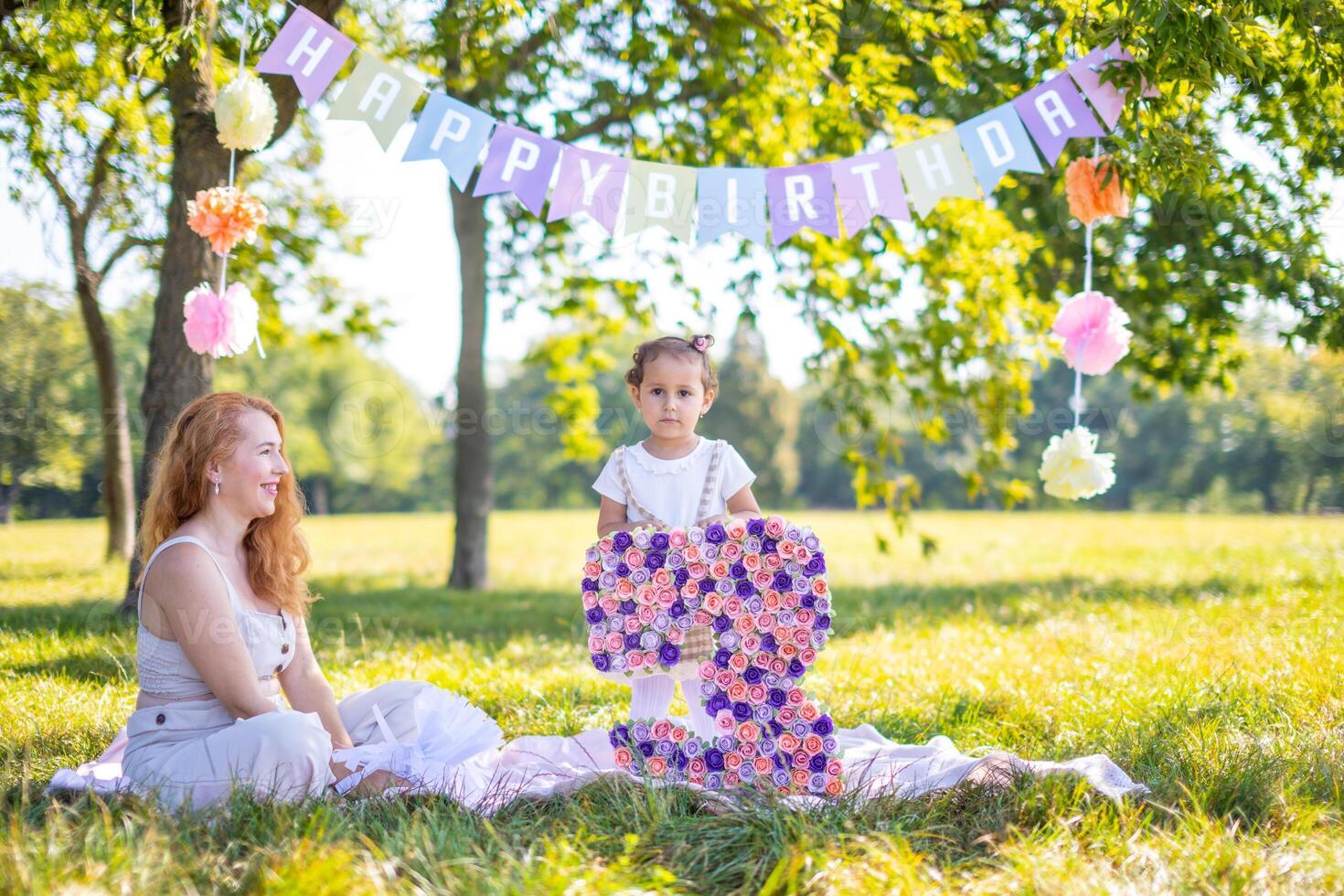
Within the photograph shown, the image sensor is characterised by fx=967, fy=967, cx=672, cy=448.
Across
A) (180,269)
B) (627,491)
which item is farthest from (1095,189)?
(180,269)

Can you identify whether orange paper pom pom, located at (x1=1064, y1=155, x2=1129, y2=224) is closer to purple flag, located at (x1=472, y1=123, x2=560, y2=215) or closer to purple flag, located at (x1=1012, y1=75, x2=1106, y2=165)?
purple flag, located at (x1=1012, y1=75, x2=1106, y2=165)

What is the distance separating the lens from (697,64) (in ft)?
23.4

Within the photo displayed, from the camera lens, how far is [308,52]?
3.72m

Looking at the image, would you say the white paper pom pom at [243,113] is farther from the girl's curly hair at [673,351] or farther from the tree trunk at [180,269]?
the girl's curly hair at [673,351]

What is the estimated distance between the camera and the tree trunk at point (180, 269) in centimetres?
465

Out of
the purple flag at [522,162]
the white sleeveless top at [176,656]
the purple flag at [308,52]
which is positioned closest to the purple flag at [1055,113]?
the purple flag at [522,162]

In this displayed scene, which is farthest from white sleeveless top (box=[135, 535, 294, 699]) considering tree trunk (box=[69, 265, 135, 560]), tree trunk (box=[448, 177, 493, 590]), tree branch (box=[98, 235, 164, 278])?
tree trunk (box=[69, 265, 135, 560])

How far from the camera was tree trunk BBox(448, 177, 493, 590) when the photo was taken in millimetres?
8508

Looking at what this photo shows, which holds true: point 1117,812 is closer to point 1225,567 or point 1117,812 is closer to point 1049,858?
point 1049,858

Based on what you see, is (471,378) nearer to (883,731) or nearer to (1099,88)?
(883,731)

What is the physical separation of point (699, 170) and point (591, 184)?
0.45 m

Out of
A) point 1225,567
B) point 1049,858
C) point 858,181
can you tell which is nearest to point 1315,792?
point 1049,858

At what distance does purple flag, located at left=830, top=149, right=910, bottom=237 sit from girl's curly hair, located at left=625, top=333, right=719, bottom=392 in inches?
36.1

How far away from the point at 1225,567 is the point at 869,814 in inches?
314
